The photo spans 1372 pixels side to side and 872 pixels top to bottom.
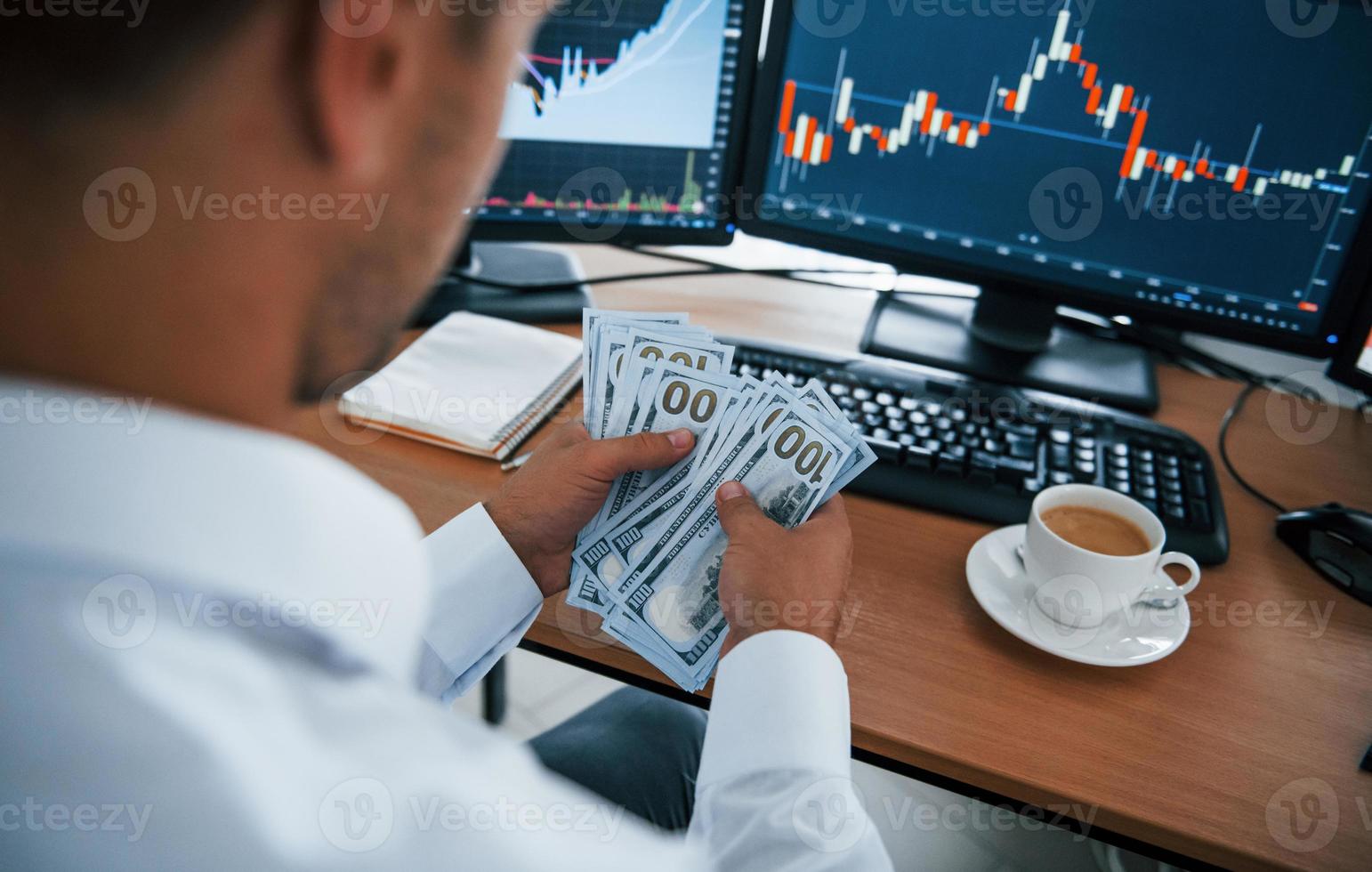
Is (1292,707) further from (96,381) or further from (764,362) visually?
(96,381)

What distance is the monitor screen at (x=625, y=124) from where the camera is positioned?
119cm

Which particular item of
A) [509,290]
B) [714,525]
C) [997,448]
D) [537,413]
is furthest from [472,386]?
[997,448]

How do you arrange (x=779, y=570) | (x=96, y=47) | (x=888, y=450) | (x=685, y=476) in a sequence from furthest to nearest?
(x=888, y=450)
(x=685, y=476)
(x=779, y=570)
(x=96, y=47)

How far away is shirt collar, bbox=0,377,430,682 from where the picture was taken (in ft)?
1.30

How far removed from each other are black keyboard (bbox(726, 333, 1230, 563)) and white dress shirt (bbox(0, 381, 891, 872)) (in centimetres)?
60

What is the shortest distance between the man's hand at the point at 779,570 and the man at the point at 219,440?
30cm

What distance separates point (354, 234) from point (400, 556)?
0.57 feet

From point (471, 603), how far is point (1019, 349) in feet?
2.51

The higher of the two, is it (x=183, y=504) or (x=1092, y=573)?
(x=183, y=504)

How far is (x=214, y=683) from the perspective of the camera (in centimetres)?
41

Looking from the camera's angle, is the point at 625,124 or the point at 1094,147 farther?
the point at 625,124

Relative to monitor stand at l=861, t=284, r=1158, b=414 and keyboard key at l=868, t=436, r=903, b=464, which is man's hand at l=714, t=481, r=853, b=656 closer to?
keyboard key at l=868, t=436, r=903, b=464

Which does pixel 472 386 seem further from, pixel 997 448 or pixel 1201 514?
pixel 1201 514

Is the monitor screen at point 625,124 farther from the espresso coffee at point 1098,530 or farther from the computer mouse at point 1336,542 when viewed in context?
the computer mouse at point 1336,542
